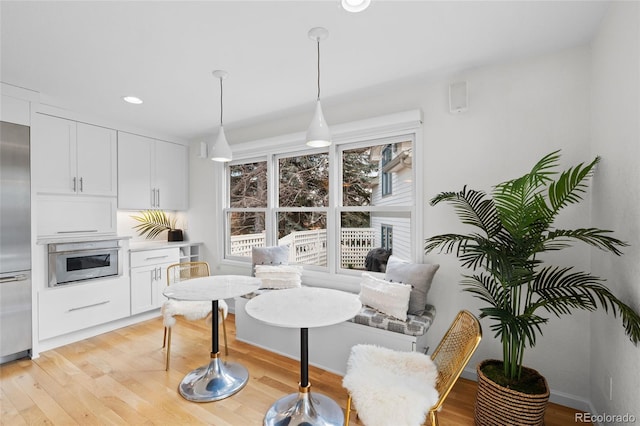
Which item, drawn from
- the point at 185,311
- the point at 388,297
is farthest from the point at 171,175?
the point at 388,297

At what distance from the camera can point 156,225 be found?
14.8 ft

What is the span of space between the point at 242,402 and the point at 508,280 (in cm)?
196

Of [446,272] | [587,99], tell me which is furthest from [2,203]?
[587,99]

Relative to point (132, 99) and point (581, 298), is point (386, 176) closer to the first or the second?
point (581, 298)

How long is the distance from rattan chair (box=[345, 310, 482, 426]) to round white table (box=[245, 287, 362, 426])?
0.31 m

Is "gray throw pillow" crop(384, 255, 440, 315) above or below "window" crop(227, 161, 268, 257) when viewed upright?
below

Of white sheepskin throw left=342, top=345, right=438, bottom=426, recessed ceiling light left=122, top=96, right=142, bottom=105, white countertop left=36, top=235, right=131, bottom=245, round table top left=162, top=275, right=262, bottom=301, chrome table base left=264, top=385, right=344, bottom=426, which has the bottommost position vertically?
chrome table base left=264, top=385, right=344, bottom=426

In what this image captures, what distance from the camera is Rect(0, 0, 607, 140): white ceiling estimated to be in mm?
1705

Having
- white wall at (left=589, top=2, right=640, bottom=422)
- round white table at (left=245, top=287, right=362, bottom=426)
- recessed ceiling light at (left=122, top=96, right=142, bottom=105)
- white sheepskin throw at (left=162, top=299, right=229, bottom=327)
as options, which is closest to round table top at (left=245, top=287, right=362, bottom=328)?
round white table at (left=245, top=287, right=362, bottom=426)

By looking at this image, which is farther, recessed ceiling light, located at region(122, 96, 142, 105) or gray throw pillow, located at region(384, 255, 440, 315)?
recessed ceiling light, located at region(122, 96, 142, 105)

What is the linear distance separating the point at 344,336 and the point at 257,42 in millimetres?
2346

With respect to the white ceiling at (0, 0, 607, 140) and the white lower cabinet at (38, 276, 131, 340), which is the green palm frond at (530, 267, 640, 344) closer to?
the white ceiling at (0, 0, 607, 140)

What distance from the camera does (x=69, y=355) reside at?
2.88 meters

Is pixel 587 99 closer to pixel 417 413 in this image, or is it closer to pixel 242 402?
pixel 417 413
